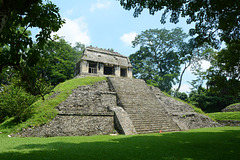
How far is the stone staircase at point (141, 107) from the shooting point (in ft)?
39.4

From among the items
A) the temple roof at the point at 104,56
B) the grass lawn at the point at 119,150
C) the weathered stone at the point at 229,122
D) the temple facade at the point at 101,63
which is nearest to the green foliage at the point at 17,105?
the grass lawn at the point at 119,150

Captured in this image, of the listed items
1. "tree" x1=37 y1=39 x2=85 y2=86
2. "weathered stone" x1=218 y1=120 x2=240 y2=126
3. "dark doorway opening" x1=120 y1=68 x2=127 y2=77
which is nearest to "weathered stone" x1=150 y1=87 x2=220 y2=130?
"weathered stone" x1=218 y1=120 x2=240 y2=126

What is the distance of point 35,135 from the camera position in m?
9.23

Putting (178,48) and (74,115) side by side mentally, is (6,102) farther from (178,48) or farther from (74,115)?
(178,48)

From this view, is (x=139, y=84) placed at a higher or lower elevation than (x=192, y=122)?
higher

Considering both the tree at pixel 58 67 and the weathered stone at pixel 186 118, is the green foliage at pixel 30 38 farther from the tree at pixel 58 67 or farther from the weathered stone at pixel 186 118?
the tree at pixel 58 67

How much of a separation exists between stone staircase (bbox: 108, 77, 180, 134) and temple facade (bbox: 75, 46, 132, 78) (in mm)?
6361

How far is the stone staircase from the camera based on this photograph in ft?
39.4

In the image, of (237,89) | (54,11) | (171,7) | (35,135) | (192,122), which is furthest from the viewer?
(192,122)

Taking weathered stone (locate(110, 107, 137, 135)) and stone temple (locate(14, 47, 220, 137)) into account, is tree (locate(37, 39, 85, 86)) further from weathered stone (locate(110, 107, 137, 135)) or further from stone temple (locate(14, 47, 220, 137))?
weathered stone (locate(110, 107, 137, 135))

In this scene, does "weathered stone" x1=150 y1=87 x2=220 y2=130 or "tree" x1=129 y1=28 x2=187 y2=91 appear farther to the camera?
"tree" x1=129 y1=28 x2=187 y2=91

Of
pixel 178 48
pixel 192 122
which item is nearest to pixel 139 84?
pixel 192 122

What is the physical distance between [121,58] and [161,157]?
24.1 m

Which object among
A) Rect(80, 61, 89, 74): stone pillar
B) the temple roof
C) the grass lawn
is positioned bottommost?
the grass lawn
